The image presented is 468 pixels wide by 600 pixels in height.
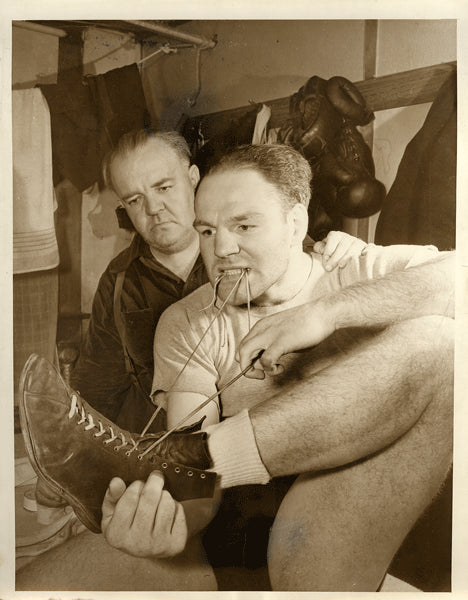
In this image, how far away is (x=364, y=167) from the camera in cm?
159

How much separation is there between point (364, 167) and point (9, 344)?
1.00 metres

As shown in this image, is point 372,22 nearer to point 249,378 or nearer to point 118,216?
point 118,216

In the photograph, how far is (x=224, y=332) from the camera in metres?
1.61

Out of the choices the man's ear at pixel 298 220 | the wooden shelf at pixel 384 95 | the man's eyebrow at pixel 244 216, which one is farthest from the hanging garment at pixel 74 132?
the man's ear at pixel 298 220

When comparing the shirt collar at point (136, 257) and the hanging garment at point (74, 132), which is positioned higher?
the hanging garment at point (74, 132)

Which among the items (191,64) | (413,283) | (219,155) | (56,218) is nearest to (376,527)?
(413,283)

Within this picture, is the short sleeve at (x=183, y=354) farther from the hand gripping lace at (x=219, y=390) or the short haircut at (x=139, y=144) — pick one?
the short haircut at (x=139, y=144)

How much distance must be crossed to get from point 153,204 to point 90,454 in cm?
64

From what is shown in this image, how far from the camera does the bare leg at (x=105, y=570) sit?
5.24 ft

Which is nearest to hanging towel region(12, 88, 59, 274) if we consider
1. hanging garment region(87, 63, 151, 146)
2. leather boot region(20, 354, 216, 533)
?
hanging garment region(87, 63, 151, 146)

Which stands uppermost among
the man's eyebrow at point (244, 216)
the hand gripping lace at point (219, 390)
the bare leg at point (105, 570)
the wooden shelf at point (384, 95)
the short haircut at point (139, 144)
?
the wooden shelf at point (384, 95)

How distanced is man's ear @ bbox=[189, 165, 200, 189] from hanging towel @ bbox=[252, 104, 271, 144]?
159mm

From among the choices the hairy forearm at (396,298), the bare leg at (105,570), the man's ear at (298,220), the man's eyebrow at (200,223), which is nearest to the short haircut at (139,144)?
the man's eyebrow at (200,223)

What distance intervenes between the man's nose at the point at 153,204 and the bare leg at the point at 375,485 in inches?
22.8
